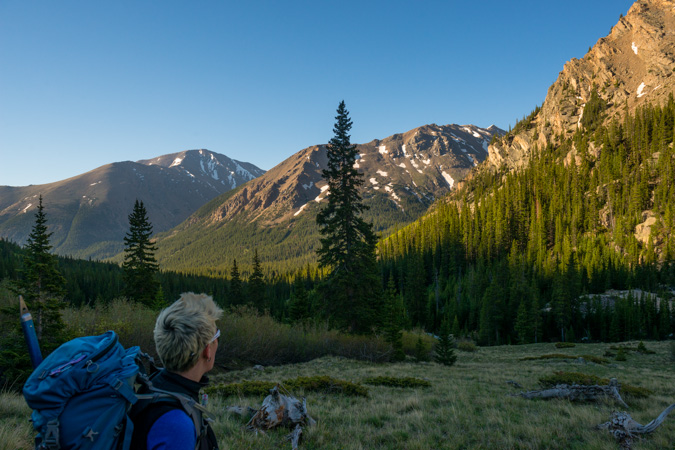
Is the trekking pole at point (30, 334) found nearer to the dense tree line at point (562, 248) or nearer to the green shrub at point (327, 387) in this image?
the green shrub at point (327, 387)

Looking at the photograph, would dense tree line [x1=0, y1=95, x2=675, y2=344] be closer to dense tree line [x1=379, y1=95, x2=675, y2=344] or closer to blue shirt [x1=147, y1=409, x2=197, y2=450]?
dense tree line [x1=379, y1=95, x2=675, y2=344]

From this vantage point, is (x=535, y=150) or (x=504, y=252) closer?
(x=504, y=252)

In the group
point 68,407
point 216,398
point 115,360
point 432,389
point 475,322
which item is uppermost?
point 115,360

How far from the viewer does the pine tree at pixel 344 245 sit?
2491cm

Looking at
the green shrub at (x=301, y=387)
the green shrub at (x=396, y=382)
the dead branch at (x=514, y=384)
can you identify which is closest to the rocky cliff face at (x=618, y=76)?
the dead branch at (x=514, y=384)

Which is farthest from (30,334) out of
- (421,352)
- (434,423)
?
(421,352)

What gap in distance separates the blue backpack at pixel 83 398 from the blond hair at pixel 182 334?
314 millimetres

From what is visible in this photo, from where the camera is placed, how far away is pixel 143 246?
112 ft

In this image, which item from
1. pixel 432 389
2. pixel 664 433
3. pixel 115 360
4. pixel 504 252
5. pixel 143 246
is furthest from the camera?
pixel 504 252

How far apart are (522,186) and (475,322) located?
71.6 metres

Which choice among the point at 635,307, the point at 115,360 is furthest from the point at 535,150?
the point at 115,360

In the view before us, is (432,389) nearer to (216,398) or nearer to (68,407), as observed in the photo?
(216,398)

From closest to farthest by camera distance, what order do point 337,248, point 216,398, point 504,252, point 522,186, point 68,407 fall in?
point 68,407, point 216,398, point 337,248, point 504,252, point 522,186

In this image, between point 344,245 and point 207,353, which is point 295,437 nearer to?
point 207,353
